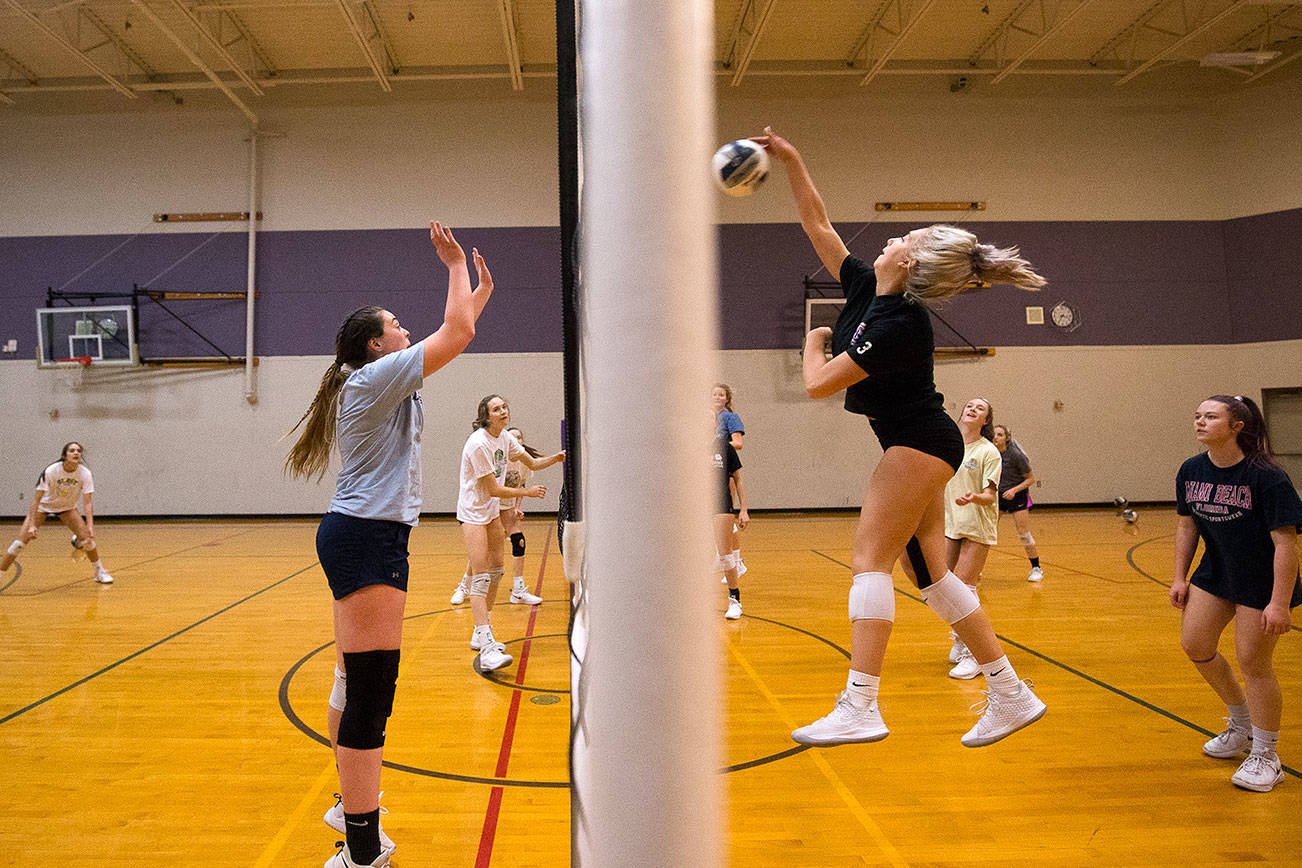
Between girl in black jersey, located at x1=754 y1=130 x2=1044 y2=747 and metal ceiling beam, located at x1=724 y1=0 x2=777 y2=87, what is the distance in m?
10.1

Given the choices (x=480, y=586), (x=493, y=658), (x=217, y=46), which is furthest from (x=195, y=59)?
(x=493, y=658)

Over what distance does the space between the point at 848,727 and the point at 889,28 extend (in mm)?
12957

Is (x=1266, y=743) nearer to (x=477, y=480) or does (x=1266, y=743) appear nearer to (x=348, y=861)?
(x=348, y=861)

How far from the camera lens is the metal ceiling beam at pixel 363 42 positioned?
36.6ft

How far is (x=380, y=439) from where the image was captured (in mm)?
2498

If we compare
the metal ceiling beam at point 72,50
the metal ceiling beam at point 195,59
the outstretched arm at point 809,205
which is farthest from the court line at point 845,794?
the metal ceiling beam at point 72,50

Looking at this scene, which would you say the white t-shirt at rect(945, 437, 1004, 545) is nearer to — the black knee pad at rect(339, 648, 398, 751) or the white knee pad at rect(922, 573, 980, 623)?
the white knee pad at rect(922, 573, 980, 623)

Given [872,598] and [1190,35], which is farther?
[1190,35]

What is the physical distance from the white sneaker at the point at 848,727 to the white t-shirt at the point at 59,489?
339 inches

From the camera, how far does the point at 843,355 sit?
2.60 metres

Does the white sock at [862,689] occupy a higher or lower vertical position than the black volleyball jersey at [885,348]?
lower

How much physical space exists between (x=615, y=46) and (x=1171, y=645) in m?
6.14

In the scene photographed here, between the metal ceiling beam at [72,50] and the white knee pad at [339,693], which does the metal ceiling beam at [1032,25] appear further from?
the metal ceiling beam at [72,50]

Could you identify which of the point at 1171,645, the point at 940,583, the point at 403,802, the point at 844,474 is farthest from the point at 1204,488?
the point at 844,474
